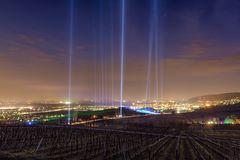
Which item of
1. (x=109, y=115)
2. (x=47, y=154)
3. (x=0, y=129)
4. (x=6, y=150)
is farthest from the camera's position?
(x=109, y=115)

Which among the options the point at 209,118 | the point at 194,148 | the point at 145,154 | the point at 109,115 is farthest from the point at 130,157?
the point at 109,115

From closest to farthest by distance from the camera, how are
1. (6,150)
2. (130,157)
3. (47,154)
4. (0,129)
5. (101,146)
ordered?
(130,157) → (47,154) → (6,150) → (101,146) → (0,129)

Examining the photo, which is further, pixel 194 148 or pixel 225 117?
A: pixel 225 117

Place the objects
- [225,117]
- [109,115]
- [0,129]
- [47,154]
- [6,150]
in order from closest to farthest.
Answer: [47,154], [6,150], [0,129], [225,117], [109,115]

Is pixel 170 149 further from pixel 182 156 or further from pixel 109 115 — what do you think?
pixel 109 115

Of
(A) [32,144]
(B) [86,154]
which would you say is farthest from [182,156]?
(A) [32,144]

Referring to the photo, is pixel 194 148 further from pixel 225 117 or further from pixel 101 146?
pixel 225 117

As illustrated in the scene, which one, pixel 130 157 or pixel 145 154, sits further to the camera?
pixel 145 154

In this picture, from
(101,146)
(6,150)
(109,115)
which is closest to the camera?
(6,150)
